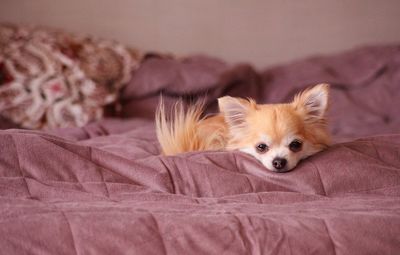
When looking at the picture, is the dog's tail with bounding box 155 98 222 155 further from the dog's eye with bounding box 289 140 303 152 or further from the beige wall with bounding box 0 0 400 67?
the beige wall with bounding box 0 0 400 67

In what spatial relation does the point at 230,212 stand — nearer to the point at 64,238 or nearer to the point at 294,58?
the point at 64,238

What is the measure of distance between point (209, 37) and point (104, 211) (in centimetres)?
198

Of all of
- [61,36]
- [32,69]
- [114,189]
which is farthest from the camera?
[61,36]

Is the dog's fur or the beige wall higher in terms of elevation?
the beige wall

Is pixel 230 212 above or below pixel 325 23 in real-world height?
below

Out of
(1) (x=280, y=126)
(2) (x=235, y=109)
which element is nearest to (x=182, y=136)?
(2) (x=235, y=109)

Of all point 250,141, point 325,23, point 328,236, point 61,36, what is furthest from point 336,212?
point 325,23

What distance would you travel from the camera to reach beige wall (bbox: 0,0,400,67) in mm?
2789

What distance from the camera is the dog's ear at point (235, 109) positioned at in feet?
5.55

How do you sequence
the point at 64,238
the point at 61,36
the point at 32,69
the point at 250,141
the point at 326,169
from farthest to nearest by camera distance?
1. the point at 61,36
2. the point at 32,69
3. the point at 250,141
4. the point at 326,169
5. the point at 64,238

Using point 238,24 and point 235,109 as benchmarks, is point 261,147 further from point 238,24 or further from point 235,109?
point 238,24

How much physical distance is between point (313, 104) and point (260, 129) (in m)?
0.21

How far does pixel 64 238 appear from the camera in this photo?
1.03 metres

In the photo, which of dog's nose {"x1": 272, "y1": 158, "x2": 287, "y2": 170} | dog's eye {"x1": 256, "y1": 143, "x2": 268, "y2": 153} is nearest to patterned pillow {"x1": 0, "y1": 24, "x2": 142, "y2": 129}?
dog's eye {"x1": 256, "y1": 143, "x2": 268, "y2": 153}
